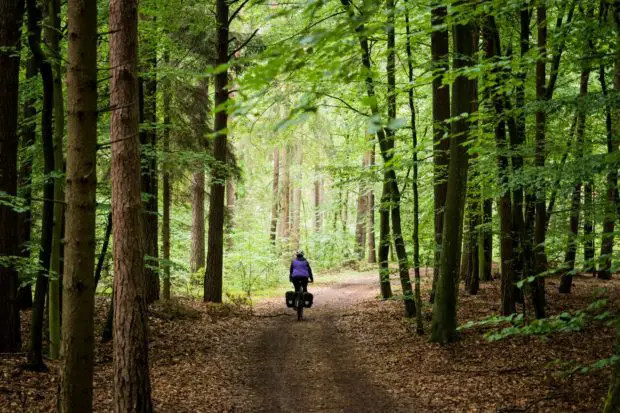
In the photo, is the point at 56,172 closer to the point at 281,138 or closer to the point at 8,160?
the point at 8,160

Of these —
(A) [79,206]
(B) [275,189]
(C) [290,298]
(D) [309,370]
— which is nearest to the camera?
(A) [79,206]

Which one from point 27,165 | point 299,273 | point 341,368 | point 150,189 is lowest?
point 341,368

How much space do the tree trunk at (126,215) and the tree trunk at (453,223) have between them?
6.63 m

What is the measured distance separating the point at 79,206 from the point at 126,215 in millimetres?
982

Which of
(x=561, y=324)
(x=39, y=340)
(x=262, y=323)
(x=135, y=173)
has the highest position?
(x=135, y=173)

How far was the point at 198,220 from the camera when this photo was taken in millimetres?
20172

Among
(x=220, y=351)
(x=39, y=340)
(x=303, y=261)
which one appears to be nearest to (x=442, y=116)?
(x=303, y=261)

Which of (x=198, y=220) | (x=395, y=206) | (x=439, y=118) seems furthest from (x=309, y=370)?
(x=198, y=220)

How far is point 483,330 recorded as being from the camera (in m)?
11.7

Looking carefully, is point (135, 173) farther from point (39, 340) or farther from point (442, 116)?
point (442, 116)

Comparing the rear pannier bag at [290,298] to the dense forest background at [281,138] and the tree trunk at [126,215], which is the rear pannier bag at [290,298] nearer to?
the dense forest background at [281,138]

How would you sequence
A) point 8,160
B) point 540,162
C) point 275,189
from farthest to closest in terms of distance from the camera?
1. point 275,189
2. point 540,162
3. point 8,160

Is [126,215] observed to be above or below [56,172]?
below

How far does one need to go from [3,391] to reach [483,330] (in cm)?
962
